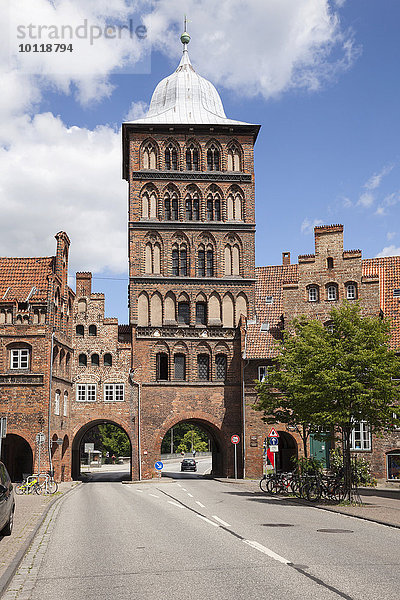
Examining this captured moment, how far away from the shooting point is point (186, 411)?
156 ft

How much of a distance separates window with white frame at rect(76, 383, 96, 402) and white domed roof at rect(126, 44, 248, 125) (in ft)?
62.7

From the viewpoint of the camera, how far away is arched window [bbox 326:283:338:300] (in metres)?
45.6

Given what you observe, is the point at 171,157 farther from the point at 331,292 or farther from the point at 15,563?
the point at 15,563

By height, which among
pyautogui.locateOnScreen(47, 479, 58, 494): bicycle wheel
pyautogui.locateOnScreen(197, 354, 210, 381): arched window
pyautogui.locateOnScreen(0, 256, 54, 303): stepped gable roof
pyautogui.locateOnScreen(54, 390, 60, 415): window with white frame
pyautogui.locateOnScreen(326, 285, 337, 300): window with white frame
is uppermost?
pyautogui.locateOnScreen(0, 256, 54, 303): stepped gable roof

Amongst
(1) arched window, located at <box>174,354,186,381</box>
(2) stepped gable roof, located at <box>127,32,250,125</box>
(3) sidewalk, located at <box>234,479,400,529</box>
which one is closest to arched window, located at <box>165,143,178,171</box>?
(2) stepped gable roof, located at <box>127,32,250,125</box>

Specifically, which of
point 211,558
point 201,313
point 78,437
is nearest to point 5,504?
point 211,558

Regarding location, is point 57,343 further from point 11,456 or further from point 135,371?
point 11,456

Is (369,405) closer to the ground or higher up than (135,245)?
closer to the ground

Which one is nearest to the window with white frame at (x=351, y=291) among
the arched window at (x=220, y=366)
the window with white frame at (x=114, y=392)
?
the arched window at (x=220, y=366)

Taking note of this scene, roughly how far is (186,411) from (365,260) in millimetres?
16395

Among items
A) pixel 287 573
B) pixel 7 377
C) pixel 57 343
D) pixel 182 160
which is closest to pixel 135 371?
pixel 57 343

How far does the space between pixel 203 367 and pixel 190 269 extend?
6.80 metres

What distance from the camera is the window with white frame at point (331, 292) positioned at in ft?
150

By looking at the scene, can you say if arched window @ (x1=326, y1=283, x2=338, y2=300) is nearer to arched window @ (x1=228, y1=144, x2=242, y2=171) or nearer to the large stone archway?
arched window @ (x1=228, y1=144, x2=242, y2=171)
